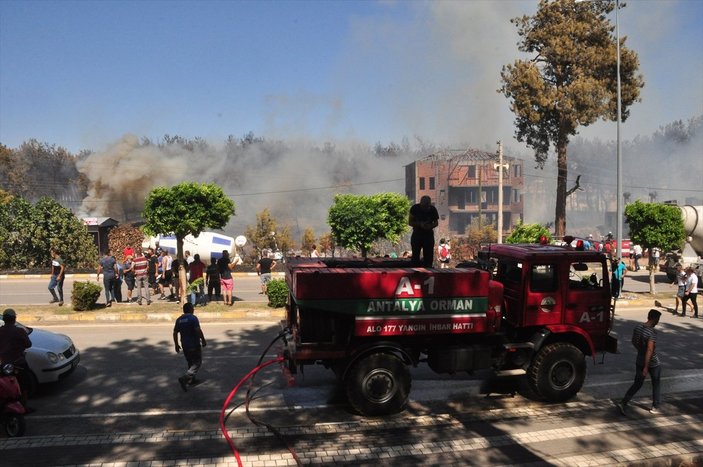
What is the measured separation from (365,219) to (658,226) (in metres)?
Answer: 11.3

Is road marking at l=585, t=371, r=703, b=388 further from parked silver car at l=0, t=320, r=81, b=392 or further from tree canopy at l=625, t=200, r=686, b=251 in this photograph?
tree canopy at l=625, t=200, r=686, b=251

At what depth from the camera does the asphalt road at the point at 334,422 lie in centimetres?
607

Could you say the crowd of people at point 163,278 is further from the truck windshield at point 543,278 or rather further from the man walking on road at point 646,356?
the man walking on road at point 646,356

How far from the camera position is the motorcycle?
6.35m

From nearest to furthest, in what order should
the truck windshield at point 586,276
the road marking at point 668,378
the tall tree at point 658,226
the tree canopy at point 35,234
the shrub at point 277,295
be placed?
1. the truck windshield at point 586,276
2. the road marking at point 668,378
3. the shrub at point 277,295
4. the tall tree at point 658,226
5. the tree canopy at point 35,234

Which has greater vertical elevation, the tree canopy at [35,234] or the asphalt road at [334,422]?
the tree canopy at [35,234]

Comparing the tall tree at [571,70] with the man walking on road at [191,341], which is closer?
the man walking on road at [191,341]

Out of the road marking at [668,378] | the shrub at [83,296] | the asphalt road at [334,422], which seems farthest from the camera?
the shrub at [83,296]

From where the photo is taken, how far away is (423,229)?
8.66 m

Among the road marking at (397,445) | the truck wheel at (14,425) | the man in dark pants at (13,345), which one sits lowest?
the road marking at (397,445)

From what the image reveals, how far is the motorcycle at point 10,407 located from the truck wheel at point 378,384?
407cm

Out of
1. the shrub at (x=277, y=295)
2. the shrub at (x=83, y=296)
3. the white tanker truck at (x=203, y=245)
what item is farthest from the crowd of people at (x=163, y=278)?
the white tanker truck at (x=203, y=245)

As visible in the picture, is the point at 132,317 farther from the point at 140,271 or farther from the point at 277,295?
the point at 277,295

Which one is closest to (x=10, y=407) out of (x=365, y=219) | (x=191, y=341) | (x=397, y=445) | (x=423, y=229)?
(x=191, y=341)
